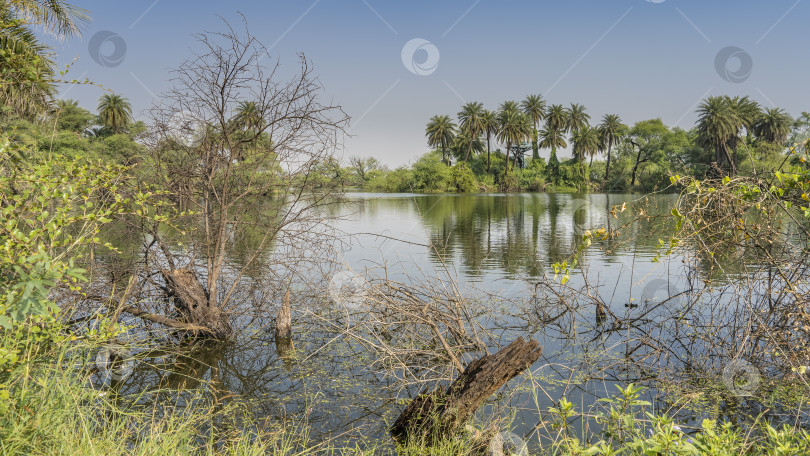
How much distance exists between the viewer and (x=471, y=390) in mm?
4727

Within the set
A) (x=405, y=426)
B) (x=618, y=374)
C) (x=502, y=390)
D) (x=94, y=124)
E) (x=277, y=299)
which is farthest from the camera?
(x=94, y=124)

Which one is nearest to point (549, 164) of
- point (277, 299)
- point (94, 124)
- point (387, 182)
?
point (387, 182)

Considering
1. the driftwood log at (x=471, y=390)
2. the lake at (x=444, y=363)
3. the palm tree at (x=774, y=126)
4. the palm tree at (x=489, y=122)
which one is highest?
the palm tree at (x=489, y=122)

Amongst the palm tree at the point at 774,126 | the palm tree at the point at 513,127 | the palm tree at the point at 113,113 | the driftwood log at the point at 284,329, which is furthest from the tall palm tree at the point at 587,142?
the driftwood log at the point at 284,329

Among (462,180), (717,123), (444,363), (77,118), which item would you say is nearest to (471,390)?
(444,363)

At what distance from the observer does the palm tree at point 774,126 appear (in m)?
60.6

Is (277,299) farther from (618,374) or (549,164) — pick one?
(549,164)

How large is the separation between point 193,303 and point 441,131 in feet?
302

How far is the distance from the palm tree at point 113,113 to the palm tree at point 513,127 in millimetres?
59426

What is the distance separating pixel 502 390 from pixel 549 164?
93.5 metres

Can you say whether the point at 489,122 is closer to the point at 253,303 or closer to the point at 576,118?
the point at 576,118

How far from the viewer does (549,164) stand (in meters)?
95.2

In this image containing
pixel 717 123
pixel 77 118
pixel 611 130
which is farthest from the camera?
pixel 611 130

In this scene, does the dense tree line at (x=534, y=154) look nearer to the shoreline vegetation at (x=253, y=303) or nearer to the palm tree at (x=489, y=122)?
the palm tree at (x=489, y=122)
